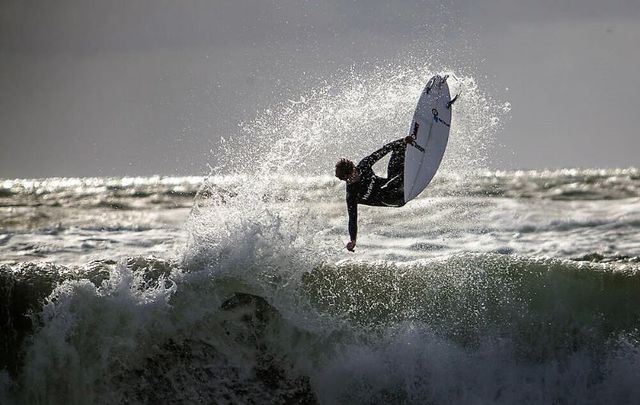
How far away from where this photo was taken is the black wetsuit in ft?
39.2

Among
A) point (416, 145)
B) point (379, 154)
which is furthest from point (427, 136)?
point (379, 154)

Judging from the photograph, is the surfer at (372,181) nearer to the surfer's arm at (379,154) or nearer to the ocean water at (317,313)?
the surfer's arm at (379,154)

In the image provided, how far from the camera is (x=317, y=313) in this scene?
1207 cm

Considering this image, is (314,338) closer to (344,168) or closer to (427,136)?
(344,168)

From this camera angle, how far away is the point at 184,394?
37.3 feet

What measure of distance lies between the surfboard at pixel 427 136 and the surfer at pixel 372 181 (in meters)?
0.09

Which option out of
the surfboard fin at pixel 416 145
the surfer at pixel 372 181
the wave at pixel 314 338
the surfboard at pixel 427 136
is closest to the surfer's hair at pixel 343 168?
the surfer at pixel 372 181

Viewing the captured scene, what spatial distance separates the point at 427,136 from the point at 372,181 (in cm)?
113

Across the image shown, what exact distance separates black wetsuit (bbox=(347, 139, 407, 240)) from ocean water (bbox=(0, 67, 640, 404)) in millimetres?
1043

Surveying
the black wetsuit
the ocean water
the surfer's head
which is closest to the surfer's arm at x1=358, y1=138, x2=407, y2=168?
the black wetsuit

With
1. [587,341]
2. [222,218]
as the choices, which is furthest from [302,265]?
[587,341]

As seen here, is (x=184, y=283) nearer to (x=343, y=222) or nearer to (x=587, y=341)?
(x=587, y=341)

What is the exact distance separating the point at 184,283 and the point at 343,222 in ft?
23.8

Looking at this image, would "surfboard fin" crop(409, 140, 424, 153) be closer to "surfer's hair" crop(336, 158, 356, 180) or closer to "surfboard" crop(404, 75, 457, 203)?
"surfboard" crop(404, 75, 457, 203)
